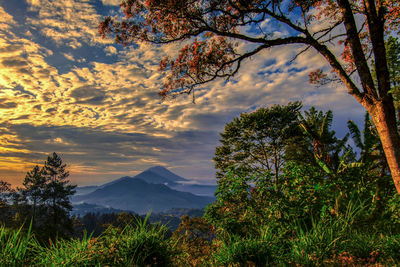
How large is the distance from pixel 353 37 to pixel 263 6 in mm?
2689

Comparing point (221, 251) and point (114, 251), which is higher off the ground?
point (114, 251)

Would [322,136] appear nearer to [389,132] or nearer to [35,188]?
[389,132]

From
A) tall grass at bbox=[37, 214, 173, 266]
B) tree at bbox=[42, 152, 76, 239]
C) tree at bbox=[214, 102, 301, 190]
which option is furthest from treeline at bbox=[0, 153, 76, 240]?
tall grass at bbox=[37, 214, 173, 266]

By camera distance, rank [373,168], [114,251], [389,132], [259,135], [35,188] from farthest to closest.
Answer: [35,188] < [259,135] < [373,168] < [389,132] < [114,251]

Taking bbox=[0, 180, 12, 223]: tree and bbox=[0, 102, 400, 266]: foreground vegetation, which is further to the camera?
bbox=[0, 180, 12, 223]: tree

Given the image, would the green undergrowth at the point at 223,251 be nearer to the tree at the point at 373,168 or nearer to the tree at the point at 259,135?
the tree at the point at 373,168

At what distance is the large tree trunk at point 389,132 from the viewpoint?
4941 millimetres

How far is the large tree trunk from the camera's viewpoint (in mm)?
4941

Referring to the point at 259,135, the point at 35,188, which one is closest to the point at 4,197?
the point at 35,188

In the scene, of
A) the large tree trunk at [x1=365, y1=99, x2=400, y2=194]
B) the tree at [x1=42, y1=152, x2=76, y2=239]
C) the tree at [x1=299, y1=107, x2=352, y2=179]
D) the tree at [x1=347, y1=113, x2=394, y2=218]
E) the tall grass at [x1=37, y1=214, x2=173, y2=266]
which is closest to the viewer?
the tall grass at [x1=37, y1=214, x2=173, y2=266]

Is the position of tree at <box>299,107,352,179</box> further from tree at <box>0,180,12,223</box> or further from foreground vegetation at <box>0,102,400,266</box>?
tree at <box>0,180,12,223</box>

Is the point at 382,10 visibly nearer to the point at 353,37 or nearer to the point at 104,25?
the point at 353,37

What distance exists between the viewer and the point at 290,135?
31.9 metres

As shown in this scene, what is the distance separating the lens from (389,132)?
5.05m
